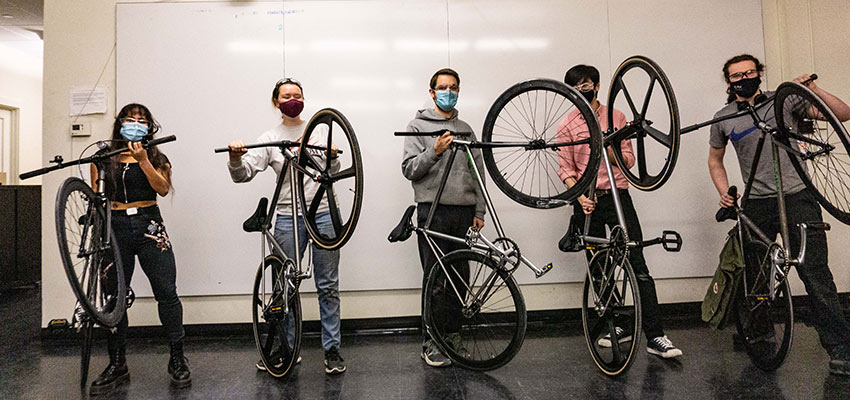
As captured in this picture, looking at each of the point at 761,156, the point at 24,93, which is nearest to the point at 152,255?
the point at 761,156

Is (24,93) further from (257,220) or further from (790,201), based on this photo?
(790,201)

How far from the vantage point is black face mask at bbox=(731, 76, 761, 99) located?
225 cm

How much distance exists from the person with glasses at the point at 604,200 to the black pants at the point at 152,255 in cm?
203

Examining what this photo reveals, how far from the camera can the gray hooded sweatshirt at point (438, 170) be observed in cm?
242

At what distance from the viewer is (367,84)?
3.15 m

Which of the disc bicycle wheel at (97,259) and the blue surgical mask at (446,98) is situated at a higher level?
the blue surgical mask at (446,98)

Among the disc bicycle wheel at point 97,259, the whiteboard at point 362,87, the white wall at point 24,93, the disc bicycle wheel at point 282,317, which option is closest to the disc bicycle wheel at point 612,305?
the whiteboard at point 362,87

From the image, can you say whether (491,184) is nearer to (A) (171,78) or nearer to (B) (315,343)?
(B) (315,343)

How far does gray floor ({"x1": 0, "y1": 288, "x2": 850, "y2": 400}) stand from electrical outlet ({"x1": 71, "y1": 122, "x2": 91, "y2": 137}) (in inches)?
53.7

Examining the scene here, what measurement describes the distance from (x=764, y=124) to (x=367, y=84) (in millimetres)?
2229

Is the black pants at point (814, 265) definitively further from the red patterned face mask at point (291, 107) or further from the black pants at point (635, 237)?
the red patterned face mask at point (291, 107)

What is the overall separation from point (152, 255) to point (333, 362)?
101cm

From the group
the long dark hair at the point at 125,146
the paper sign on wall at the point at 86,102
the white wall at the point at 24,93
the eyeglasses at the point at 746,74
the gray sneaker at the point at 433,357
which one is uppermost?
the white wall at the point at 24,93

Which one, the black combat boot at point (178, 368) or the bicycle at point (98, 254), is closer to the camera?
the bicycle at point (98, 254)
